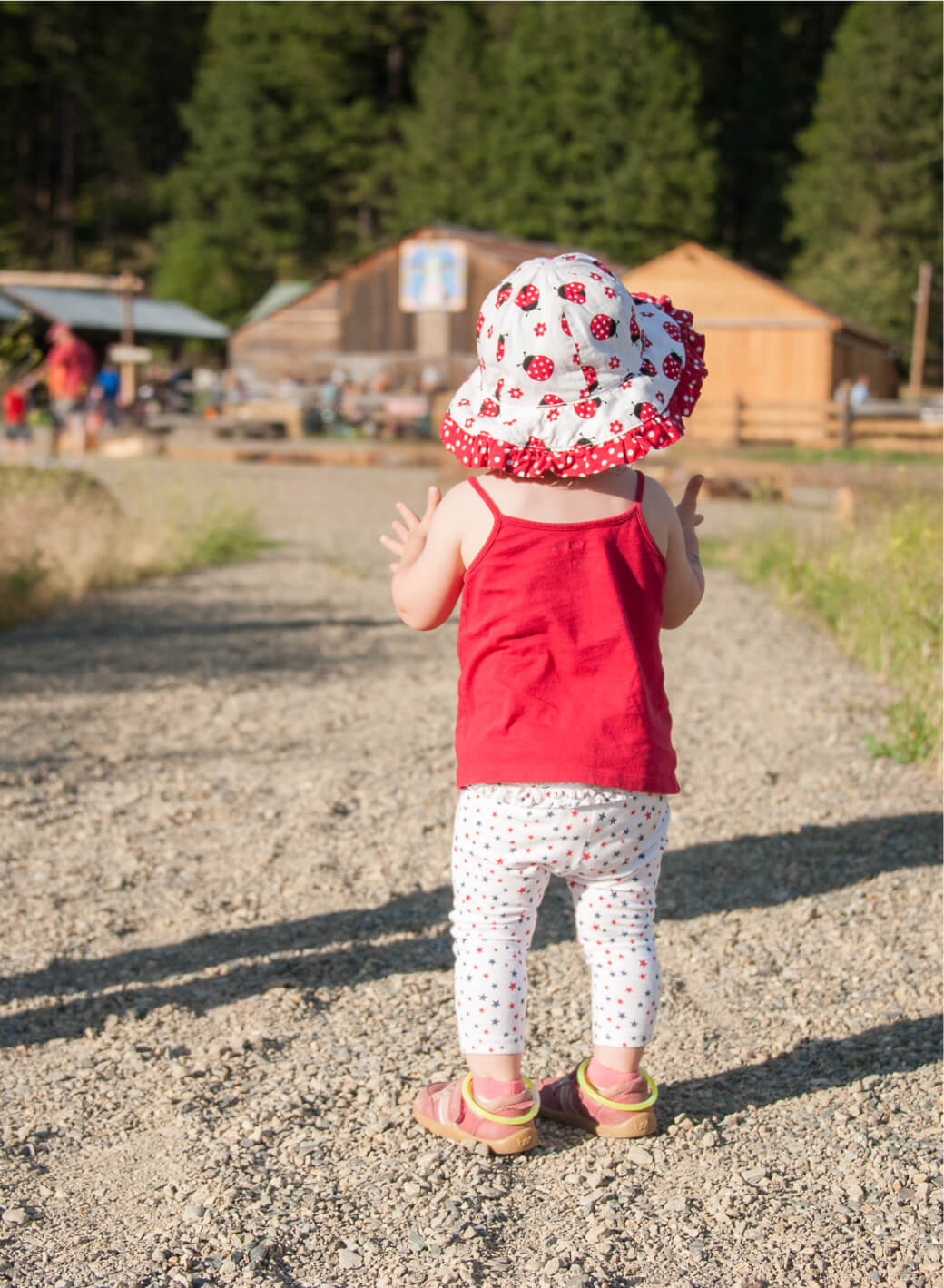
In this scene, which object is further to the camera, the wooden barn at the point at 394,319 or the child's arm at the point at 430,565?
the wooden barn at the point at 394,319

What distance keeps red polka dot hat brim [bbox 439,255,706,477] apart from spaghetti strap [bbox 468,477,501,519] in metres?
0.06

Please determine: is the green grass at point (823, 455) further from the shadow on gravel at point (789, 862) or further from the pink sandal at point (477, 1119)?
the pink sandal at point (477, 1119)

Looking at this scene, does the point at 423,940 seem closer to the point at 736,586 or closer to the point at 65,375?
the point at 736,586

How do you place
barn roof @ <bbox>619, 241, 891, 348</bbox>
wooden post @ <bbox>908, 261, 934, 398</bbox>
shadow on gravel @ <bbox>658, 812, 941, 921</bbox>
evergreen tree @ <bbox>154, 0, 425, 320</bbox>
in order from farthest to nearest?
evergreen tree @ <bbox>154, 0, 425, 320</bbox>, wooden post @ <bbox>908, 261, 934, 398</bbox>, barn roof @ <bbox>619, 241, 891, 348</bbox>, shadow on gravel @ <bbox>658, 812, 941, 921</bbox>

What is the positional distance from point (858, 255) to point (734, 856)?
39309mm

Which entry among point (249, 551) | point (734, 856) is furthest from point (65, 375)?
point (734, 856)

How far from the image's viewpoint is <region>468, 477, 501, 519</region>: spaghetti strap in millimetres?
2326

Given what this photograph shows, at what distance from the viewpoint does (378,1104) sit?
2.67 m

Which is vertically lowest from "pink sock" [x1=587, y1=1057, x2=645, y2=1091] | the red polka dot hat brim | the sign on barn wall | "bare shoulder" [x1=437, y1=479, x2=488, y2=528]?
"pink sock" [x1=587, y1=1057, x2=645, y2=1091]

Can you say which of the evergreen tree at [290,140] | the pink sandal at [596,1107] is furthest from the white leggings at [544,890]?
the evergreen tree at [290,140]

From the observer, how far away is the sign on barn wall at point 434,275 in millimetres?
34188

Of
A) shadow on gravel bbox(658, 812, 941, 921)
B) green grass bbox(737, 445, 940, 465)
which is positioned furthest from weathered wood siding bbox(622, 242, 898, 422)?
shadow on gravel bbox(658, 812, 941, 921)

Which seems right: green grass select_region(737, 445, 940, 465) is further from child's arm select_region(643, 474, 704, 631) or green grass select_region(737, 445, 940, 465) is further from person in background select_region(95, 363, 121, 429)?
child's arm select_region(643, 474, 704, 631)

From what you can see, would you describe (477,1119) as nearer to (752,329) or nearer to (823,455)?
(823,455)
